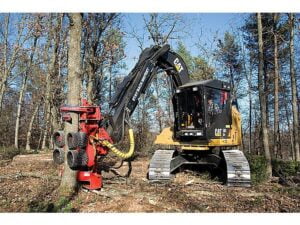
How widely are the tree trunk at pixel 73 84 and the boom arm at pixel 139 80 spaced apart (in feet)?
3.81

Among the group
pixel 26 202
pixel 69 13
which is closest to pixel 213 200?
pixel 26 202

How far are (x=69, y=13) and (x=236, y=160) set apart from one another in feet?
19.3

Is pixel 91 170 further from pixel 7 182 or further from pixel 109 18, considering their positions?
pixel 109 18

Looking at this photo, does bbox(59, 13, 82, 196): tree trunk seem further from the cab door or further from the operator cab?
the cab door

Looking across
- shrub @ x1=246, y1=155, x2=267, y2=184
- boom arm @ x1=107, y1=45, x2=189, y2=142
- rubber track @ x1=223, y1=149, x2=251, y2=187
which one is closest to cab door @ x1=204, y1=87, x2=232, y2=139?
rubber track @ x1=223, y1=149, x2=251, y2=187

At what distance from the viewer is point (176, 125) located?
10.2m

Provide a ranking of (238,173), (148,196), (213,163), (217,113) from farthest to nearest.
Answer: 1. (213,163)
2. (217,113)
3. (238,173)
4. (148,196)

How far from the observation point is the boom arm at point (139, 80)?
8495 millimetres

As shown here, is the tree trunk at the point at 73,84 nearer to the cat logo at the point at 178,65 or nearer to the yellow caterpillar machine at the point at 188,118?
the yellow caterpillar machine at the point at 188,118

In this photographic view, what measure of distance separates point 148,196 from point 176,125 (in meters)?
3.43

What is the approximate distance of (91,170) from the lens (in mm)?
7746

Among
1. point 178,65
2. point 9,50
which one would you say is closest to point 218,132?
point 178,65

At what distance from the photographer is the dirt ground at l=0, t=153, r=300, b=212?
6.26 m

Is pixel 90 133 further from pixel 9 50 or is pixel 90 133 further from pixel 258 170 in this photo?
pixel 9 50
